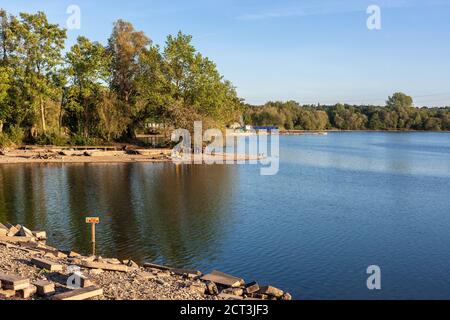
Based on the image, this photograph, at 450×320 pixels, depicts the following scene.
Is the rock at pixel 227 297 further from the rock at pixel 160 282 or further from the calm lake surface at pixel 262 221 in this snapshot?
the calm lake surface at pixel 262 221

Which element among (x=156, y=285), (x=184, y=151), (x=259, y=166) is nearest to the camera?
(x=156, y=285)

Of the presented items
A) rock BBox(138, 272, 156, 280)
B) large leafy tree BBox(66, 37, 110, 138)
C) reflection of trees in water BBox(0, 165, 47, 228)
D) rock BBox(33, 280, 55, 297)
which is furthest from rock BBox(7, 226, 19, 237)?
large leafy tree BBox(66, 37, 110, 138)

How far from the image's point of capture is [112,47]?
227 ft

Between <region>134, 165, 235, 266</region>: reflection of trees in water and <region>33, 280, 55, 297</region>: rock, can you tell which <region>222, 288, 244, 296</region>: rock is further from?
<region>33, 280, 55, 297</region>: rock

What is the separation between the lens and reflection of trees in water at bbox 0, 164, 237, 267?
21.7 metres

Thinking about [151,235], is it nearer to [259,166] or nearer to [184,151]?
[259,166]

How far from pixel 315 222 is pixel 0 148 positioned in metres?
42.5

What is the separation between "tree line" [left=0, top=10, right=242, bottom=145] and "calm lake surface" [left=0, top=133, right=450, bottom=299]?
1544 cm

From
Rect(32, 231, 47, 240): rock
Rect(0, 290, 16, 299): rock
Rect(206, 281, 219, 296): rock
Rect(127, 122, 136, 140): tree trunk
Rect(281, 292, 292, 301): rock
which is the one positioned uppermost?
Rect(127, 122, 136, 140): tree trunk

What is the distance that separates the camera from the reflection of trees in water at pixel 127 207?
21.7 metres

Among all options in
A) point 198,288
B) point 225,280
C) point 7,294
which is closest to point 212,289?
point 198,288

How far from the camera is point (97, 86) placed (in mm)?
65000

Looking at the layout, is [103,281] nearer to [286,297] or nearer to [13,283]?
[13,283]
